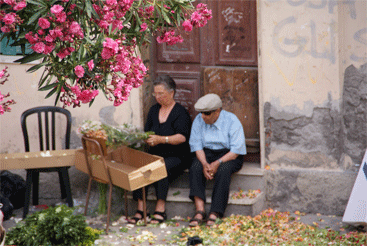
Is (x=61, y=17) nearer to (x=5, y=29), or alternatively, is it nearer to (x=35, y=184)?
(x=5, y=29)

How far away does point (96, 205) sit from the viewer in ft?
20.4

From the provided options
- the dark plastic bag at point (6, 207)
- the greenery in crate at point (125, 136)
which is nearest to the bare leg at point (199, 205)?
the greenery in crate at point (125, 136)

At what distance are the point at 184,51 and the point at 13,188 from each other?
276 cm

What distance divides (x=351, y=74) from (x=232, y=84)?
152 cm

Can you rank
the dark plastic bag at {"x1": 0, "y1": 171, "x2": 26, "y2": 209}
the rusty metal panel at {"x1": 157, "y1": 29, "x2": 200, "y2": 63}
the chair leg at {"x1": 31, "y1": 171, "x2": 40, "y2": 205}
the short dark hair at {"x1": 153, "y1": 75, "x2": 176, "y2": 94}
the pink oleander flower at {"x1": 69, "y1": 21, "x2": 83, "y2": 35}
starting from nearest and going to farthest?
the pink oleander flower at {"x1": 69, "y1": 21, "x2": 83, "y2": 35} < the short dark hair at {"x1": 153, "y1": 75, "x2": 176, "y2": 94} < the dark plastic bag at {"x1": 0, "y1": 171, "x2": 26, "y2": 209} < the chair leg at {"x1": 31, "y1": 171, "x2": 40, "y2": 205} < the rusty metal panel at {"x1": 157, "y1": 29, "x2": 200, "y2": 63}

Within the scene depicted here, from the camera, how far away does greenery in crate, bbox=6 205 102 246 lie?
14.6 ft

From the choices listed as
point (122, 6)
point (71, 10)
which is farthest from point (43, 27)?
point (122, 6)

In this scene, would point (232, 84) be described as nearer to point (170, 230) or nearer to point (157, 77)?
point (157, 77)

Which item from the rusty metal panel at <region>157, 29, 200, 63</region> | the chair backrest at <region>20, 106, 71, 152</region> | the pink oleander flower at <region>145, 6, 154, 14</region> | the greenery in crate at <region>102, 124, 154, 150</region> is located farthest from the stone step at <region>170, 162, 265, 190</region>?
the pink oleander flower at <region>145, 6, 154, 14</region>

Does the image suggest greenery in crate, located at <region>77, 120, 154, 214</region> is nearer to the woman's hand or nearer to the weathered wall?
the woman's hand

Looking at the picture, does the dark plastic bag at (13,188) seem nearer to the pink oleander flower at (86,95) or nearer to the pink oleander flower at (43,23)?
the pink oleander flower at (86,95)

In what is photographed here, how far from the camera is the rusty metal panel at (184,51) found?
21.0 feet

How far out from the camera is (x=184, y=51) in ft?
21.1

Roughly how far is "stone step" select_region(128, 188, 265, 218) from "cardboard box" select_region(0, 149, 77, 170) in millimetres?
917
